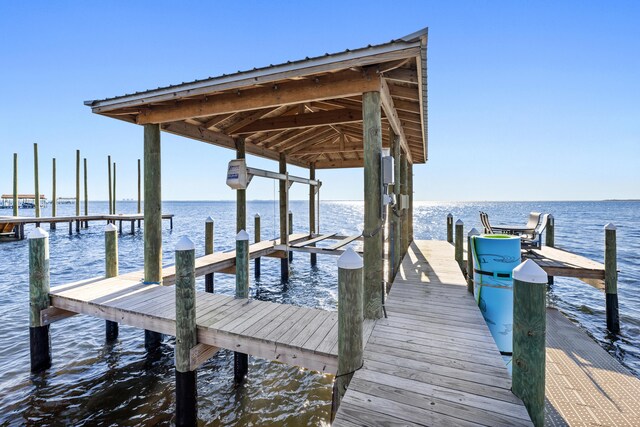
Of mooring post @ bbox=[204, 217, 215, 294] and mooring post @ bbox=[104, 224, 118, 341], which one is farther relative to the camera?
mooring post @ bbox=[204, 217, 215, 294]

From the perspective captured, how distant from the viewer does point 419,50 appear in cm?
349

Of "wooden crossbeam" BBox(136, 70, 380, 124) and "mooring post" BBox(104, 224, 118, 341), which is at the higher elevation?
"wooden crossbeam" BBox(136, 70, 380, 124)

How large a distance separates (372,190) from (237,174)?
4.18 meters

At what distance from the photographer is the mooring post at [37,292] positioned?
5152 millimetres

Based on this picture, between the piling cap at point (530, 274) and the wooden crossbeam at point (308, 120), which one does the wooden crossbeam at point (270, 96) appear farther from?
the piling cap at point (530, 274)

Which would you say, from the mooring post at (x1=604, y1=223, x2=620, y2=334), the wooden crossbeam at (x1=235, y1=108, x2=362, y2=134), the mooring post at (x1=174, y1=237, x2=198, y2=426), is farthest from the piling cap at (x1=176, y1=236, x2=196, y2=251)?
the mooring post at (x1=604, y1=223, x2=620, y2=334)

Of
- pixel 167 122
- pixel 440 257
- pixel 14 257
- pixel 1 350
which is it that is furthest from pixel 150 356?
pixel 14 257

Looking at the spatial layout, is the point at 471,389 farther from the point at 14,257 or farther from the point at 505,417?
the point at 14,257

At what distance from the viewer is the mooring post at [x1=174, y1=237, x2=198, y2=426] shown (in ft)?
12.8

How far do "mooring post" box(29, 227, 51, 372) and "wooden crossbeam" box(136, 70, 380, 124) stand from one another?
2.75 meters

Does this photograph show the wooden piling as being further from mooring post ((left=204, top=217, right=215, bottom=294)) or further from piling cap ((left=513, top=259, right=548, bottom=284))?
mooring post ((left=204, top=217, right=215, bottom=294))

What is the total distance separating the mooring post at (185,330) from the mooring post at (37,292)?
10.3 ft

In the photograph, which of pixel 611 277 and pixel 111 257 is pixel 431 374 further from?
pixel 611 277

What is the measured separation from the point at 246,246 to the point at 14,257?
18939 millimetres
